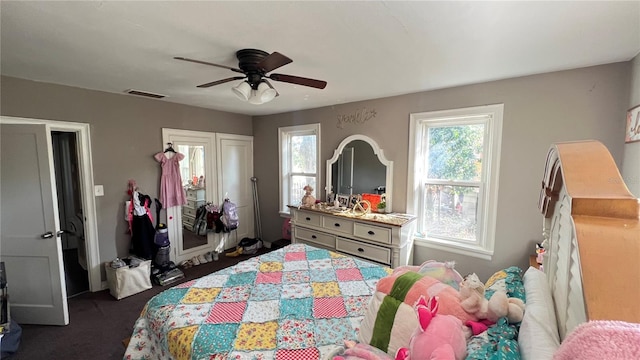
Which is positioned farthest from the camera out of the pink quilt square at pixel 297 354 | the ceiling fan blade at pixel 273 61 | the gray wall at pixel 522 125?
the gray wall at pixel 522 125

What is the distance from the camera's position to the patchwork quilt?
126 cm

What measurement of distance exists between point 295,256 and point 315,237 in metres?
0.97

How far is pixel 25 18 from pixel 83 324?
8.28 feet

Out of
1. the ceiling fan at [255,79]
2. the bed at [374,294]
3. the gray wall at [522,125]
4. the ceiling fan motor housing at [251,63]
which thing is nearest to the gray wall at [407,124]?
the gray wall at [522,125]

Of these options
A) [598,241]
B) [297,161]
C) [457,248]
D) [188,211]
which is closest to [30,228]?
[188,211]

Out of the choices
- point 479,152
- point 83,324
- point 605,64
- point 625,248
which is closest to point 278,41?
point 625,248

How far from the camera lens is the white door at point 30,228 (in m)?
2.21

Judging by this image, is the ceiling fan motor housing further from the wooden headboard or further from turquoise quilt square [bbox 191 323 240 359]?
the wooden headboard

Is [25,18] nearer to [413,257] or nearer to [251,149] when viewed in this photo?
[251,149]

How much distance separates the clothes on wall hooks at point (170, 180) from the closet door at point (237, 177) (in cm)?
62

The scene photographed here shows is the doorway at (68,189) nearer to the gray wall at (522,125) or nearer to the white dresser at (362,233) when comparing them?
the white dresser at (362,233)

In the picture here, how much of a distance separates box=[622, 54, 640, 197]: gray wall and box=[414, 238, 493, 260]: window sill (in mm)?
1131

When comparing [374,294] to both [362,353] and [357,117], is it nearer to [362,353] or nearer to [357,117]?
[362,353]

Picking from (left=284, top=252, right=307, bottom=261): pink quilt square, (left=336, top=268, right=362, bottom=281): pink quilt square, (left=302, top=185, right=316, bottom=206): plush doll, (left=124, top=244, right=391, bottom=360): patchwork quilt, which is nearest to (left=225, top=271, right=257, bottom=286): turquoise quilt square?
(left=124, top=244, right=391, bottom=360): patchwork quilt
